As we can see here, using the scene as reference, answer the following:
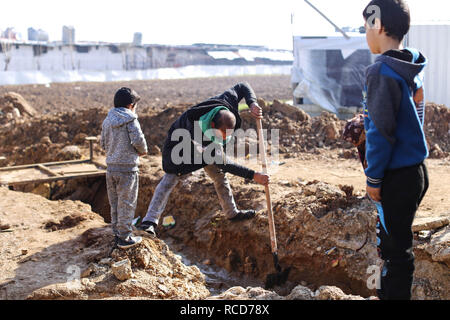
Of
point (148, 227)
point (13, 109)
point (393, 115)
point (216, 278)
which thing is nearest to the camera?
point (393, 115)

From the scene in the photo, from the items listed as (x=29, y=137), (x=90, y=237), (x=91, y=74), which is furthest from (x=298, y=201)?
(x=91, y=74)

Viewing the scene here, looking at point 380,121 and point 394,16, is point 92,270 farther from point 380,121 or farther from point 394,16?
point 394,16

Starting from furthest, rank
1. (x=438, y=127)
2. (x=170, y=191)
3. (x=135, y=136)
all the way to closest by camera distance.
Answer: (x=438, y=127)
(x=170, y=191)
(x=135, y=136)

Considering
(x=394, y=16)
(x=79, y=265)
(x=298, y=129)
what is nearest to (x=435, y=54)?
(x=298, y=129)

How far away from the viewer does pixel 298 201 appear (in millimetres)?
5711

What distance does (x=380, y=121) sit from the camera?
2789mm

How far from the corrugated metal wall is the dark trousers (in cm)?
1045

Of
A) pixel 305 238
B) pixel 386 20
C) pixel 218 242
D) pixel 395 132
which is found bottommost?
pixel 218 242

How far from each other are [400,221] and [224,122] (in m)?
2.18

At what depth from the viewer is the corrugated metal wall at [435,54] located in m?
12.1

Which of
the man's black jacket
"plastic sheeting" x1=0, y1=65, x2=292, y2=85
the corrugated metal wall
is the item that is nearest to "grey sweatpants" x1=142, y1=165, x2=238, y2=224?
the man's black jacket

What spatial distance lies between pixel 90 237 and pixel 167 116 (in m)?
6.16

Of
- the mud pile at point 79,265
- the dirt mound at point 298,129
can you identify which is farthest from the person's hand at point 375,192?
the dirt mound at point 298,129

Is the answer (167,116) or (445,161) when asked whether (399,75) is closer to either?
(445,161)
